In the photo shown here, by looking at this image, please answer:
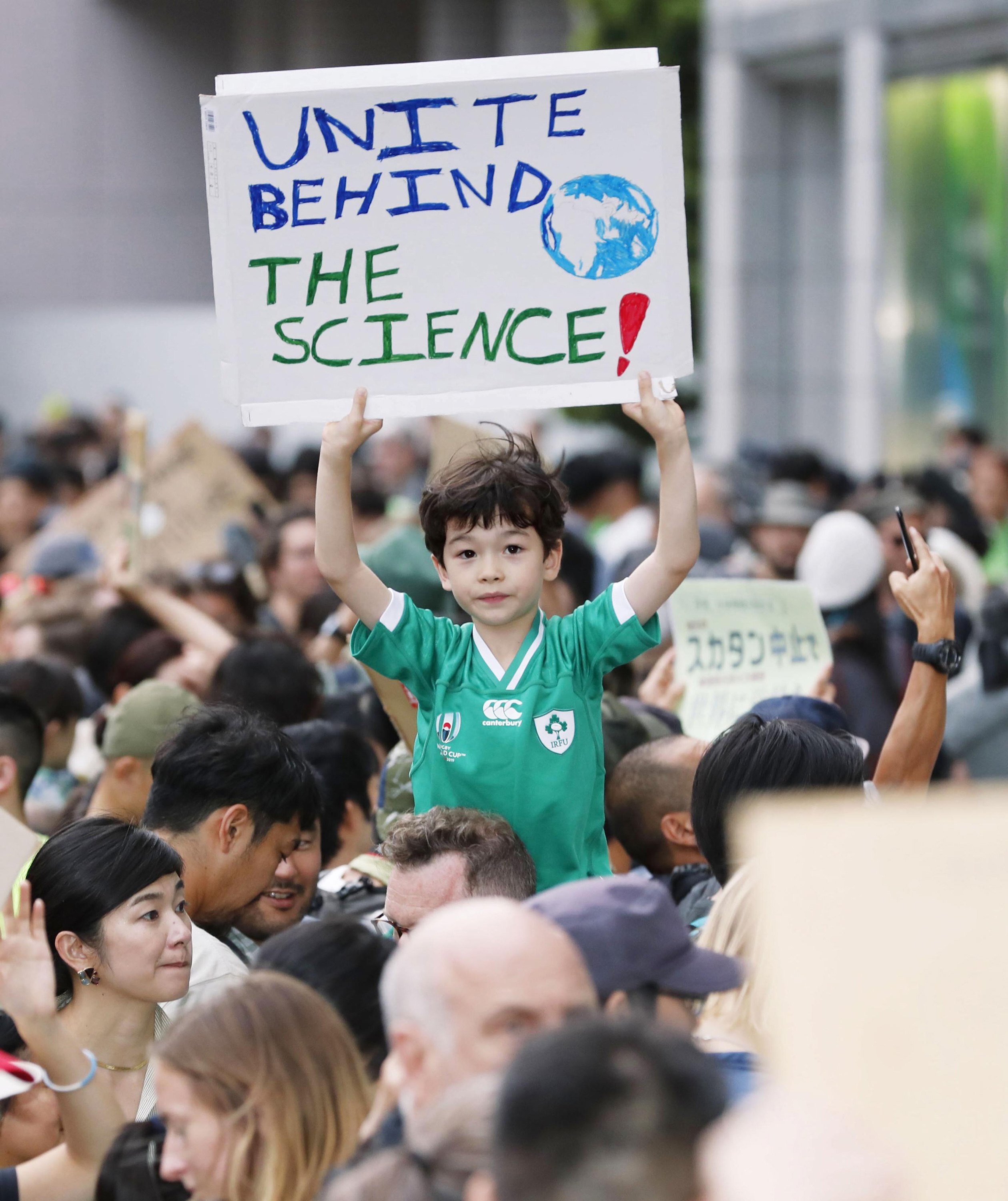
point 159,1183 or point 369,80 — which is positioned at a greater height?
point 369,80

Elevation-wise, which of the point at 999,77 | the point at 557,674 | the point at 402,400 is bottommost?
the point at 557,674

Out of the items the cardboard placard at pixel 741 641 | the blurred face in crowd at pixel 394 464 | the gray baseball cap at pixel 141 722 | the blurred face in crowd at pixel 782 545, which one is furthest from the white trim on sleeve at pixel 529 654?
the blurred face in crowd at pixel 394 464

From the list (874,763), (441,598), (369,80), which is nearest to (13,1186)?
(369,80)

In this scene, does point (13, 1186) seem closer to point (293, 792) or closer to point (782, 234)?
point (293, 792)

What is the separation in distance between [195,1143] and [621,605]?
1.46 m

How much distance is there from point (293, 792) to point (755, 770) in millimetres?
1009

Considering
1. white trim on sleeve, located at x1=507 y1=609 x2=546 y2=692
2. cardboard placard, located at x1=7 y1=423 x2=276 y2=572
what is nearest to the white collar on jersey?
white trim on sleeve, located at x1=507 y1=609 x2=546 y2=692

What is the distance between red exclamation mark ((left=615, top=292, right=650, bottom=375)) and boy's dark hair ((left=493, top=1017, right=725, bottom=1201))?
1.91 meters

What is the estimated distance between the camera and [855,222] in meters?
15.0

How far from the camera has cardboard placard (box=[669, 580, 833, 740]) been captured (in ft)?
15.4

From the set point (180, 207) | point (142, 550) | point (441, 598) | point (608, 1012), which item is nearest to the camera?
point (608, 1012)

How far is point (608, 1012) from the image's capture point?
7.39ft

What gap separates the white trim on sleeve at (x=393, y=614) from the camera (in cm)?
326

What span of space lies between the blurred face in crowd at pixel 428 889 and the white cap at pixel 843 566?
2.92 metres
